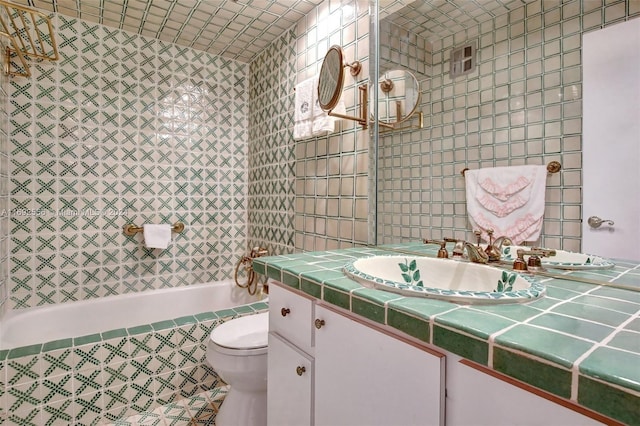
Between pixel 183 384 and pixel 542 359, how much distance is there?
1.91 m

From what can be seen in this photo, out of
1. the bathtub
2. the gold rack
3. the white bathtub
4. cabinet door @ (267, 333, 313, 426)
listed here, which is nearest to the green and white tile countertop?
cabinet door @ (267, 333, 313, 426)

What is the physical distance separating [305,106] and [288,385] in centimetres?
150

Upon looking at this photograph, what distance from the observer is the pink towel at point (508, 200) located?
3.45 ft

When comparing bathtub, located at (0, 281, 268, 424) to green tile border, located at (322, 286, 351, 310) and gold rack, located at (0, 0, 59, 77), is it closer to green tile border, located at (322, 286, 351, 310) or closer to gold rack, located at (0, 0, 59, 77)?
green tile border, located at (322, 286, 351, 310)

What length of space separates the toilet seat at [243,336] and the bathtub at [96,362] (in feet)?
0.61

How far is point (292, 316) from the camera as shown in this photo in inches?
43.6

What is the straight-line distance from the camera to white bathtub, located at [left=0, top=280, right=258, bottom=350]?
201 cm

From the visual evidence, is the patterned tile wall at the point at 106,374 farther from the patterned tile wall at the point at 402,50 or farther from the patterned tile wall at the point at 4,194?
the patterned tile wall at the point at 402,50

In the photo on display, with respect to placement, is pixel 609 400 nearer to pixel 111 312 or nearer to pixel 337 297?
pixel 337 297

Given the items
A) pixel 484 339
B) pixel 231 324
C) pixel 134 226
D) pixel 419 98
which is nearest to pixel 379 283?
pixel 484 339

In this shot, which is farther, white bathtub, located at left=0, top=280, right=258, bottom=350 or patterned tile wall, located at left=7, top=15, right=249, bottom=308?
patterned tile wall, located at left=7, top=15, right=249, bottom=308

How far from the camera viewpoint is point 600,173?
2.97 feet

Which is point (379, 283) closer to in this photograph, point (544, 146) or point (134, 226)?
point (544, 146)

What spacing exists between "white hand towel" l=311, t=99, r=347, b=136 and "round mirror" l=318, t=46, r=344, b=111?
0.07 meters
